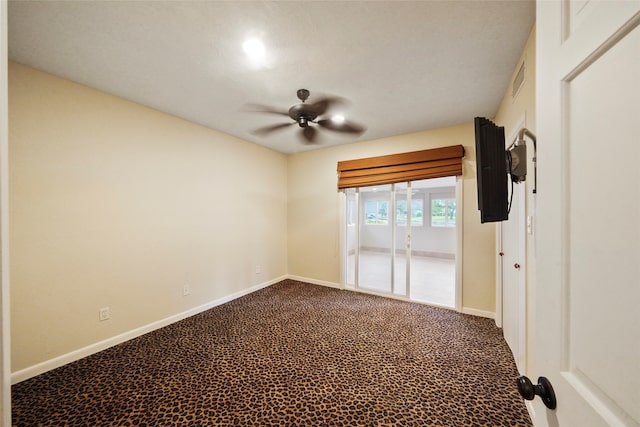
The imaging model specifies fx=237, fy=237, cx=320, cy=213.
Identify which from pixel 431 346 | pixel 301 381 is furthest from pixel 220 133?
pixel 431 346

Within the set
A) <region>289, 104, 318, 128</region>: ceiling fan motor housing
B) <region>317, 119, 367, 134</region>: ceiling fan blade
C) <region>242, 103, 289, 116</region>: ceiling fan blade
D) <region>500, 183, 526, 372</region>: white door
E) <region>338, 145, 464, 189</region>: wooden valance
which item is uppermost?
<region>242, 103, 289, 116</region>: ceiling fan blade

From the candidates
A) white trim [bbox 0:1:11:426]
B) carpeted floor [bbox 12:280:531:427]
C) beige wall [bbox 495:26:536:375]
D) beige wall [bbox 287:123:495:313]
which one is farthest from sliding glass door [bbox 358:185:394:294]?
white trim [bbox 0:1:11:426]

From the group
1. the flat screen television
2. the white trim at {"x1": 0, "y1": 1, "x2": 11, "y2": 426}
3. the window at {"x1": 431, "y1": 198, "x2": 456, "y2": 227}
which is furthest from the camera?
the window at {"x1": 431, "y1": 198, "x2": 456, "y2": 227}

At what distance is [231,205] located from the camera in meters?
3.76

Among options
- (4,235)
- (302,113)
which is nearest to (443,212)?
(302,113)

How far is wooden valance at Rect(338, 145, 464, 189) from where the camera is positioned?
3324 millimetres

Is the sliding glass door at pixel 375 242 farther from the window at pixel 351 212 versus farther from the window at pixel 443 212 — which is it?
the window at pixel 443 212

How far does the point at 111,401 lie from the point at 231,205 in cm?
253

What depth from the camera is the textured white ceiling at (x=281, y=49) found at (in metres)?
1.47

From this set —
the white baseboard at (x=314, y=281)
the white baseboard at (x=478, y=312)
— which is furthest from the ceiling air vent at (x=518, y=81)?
the white baseboard at (x=314, y=281)

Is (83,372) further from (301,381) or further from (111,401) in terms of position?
(301,381)

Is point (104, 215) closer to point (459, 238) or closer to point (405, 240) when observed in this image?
point (459, 238)

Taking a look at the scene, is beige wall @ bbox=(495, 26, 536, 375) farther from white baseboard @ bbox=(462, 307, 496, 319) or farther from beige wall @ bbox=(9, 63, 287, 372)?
beige wall @ bbox=(9, 63, 287, 372)

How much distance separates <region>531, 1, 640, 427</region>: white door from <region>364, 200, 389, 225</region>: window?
6351mm
